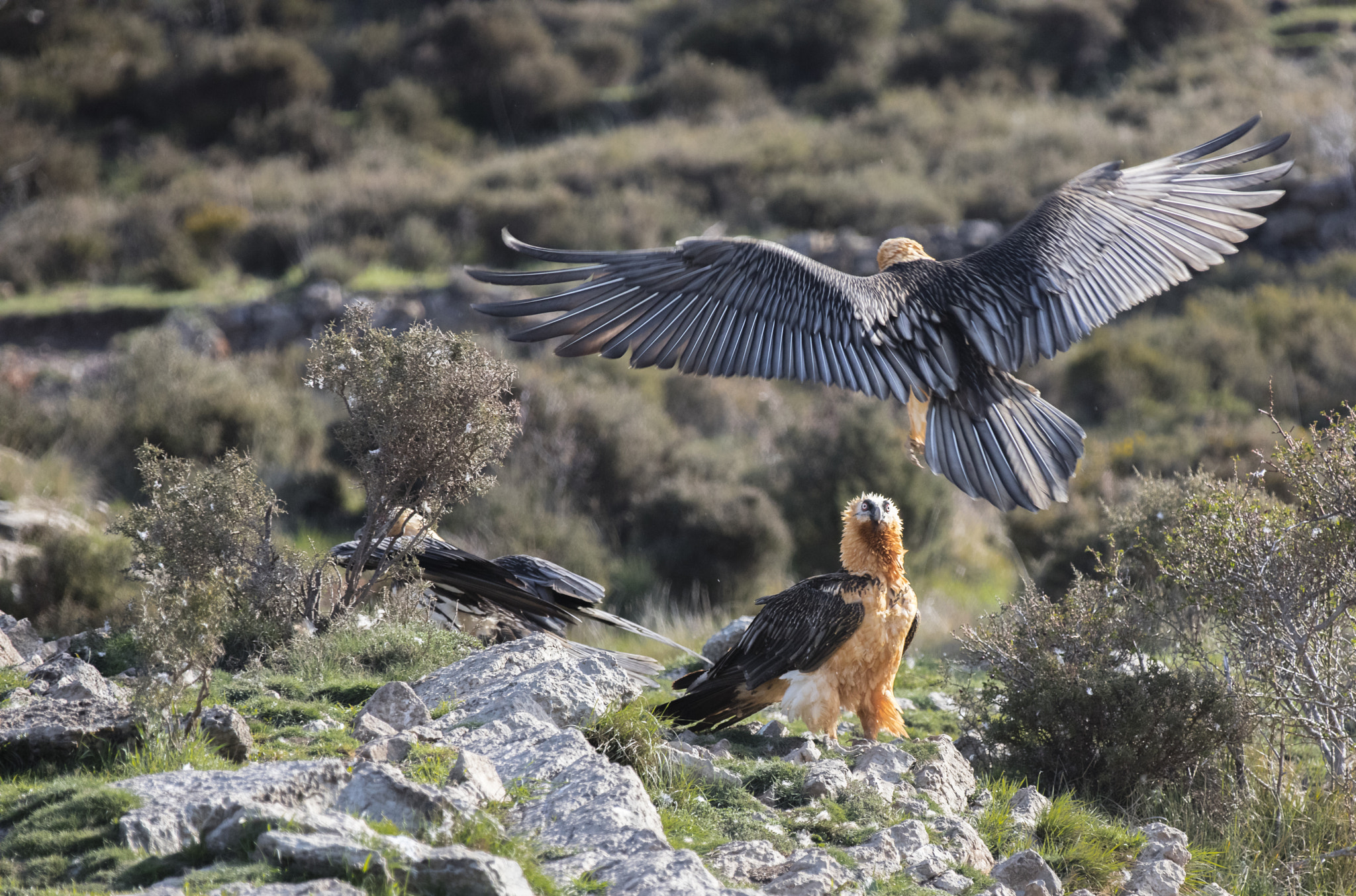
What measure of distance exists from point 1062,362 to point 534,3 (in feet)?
68.8

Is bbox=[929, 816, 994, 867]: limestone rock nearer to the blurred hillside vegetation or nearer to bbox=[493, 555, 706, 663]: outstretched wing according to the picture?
bbox=[493, 555, 706, 663]: outstretched wing

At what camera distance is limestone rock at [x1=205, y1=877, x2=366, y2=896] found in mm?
2809

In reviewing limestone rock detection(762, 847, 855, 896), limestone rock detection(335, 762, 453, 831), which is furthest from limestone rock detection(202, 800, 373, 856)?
limestone rock detection(762, 847, 855, 896)

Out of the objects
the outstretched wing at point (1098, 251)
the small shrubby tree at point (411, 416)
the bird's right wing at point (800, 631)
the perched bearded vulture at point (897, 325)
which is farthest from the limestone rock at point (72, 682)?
the outstretched wing at point (1098, 251)

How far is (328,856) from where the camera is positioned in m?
2.94

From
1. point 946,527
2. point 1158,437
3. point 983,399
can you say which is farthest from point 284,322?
point 983,399

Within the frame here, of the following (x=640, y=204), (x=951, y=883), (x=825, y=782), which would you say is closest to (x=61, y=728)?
(x=825, y=782)

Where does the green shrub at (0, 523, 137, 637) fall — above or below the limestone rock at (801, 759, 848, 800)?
below

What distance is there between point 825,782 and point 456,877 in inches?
71.2

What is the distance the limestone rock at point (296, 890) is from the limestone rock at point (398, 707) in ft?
4.89

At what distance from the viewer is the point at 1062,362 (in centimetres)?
1641

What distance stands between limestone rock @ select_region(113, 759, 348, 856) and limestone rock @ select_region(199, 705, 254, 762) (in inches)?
16.3

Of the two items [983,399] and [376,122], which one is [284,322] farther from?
[983,399]

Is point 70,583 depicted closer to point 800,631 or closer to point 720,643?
point 720,643
